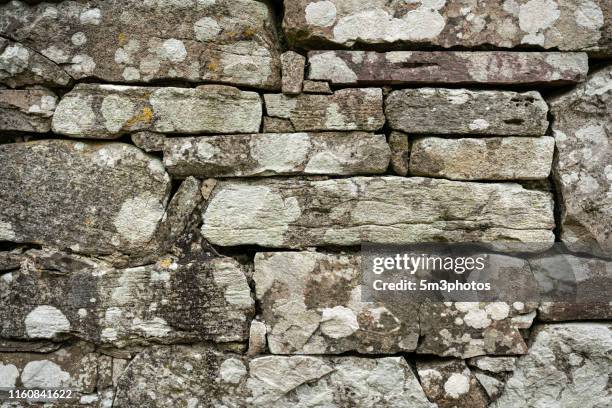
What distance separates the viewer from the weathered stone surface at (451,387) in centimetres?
230

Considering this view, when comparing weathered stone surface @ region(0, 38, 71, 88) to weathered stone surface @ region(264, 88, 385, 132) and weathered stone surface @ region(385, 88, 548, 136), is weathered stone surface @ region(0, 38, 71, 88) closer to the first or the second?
weathered stone surface @ region(264, 88, 385, 132)

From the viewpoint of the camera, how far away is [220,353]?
2.33m

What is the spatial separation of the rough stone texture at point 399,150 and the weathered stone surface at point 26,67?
1.60 meters

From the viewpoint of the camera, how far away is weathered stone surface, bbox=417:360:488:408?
7.54 feet

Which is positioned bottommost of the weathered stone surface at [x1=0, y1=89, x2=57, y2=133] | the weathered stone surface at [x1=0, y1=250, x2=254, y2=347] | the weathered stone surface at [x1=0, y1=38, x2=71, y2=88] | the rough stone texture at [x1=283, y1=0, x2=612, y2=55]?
the weathered stone surface at [x1=0, y1=250, x2=254, y2=347]

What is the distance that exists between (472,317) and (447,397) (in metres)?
0.39

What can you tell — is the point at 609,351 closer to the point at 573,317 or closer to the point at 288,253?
the point at 573,317

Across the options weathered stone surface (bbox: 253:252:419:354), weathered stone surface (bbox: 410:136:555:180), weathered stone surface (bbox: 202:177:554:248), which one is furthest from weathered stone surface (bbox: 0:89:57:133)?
weathered stone surface (bbox: 410:136:555:180)

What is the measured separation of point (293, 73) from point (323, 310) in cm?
114

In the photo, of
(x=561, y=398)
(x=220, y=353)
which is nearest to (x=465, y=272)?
(x=561, y=398)

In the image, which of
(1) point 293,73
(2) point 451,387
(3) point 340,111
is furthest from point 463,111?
(2) point 451,387

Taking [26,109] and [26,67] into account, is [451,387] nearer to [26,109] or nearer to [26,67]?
[26,109]

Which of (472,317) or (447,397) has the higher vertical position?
(472,317)

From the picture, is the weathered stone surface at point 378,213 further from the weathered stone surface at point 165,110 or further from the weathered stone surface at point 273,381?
the weathered stone surface at point 273,381
